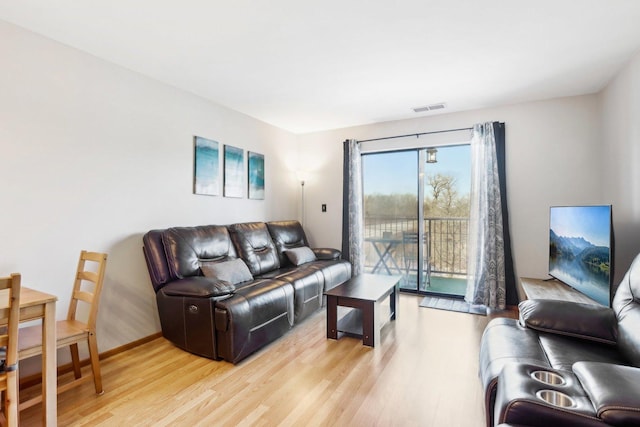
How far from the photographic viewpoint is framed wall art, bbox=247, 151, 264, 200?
4152mm

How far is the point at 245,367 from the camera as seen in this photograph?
235 cm

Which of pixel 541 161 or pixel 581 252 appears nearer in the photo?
pixel 581 252

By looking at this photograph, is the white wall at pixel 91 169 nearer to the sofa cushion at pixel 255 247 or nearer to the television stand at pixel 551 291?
the sofa cushion at pixel 255 247

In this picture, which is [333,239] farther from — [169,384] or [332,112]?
[169,384]

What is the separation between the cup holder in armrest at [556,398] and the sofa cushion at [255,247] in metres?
2.76

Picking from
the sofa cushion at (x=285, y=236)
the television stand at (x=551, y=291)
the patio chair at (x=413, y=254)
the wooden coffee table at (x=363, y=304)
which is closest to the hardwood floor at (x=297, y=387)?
the wooden coffee table at (x=363, y=304)

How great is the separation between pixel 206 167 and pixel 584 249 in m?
3.63

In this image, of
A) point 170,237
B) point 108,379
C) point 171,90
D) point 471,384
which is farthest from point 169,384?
point 171,90

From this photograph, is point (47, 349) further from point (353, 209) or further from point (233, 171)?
point (353, 209)

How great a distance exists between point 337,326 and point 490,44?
8.96 ft

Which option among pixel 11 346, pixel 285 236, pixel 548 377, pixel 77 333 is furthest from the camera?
pixel 285 236

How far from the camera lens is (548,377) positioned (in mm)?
1263

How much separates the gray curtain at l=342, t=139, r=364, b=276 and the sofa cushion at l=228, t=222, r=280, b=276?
4.05 ft

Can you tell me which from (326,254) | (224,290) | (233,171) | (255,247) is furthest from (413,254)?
(224,290)
